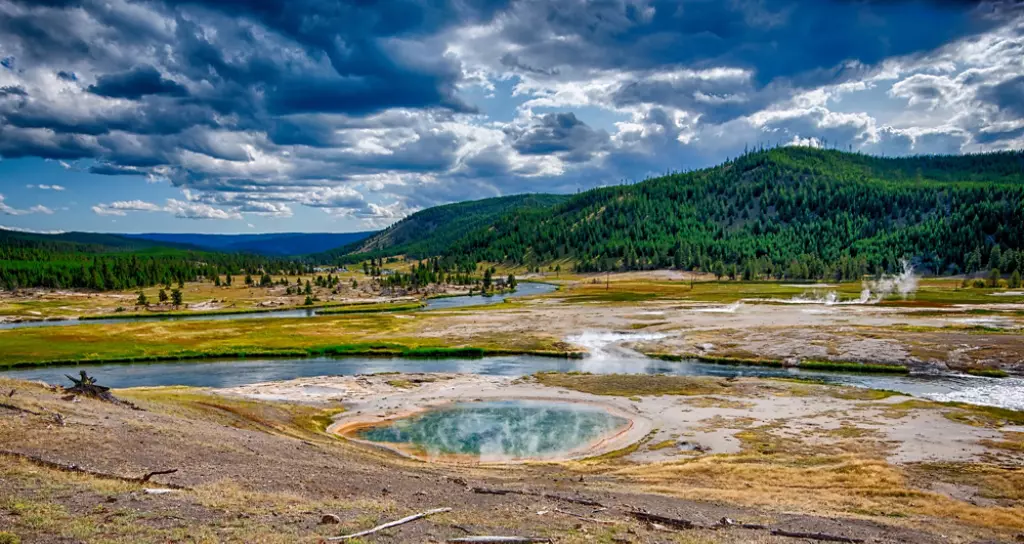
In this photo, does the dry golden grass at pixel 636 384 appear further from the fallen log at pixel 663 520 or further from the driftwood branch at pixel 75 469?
the driftwood branch at pixel 75 469

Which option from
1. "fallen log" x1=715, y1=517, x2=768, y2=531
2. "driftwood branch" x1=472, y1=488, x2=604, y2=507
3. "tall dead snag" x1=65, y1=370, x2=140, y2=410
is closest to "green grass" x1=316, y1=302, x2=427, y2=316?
"tall dead snag" x1=65, y1=370, x2=140, y2=410

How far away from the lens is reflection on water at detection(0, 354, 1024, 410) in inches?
2293

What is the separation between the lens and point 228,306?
526 ft

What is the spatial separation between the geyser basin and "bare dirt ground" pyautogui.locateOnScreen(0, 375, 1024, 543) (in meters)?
3.83

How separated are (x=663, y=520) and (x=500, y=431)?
2525 cm

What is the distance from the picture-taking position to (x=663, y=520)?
2128 cm

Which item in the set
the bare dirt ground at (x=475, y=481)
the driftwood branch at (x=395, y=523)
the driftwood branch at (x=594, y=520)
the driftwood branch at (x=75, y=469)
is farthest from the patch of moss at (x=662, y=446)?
the driftwood branch at (x=75, y=469)

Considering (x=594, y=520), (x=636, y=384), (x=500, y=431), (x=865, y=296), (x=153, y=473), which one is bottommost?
(x=500, y=431)

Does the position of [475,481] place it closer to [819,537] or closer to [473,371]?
[819,537]

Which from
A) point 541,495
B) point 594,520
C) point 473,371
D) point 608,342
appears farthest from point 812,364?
point 594,520

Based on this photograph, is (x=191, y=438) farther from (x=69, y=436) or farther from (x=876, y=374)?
(x=876, y=374)

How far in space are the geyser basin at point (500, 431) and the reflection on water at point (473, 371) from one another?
16.2 meters

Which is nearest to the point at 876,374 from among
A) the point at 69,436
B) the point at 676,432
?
the point at 676,432

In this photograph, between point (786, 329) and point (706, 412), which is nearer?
point (706, 412)
